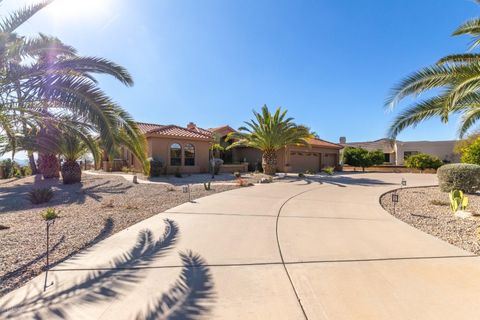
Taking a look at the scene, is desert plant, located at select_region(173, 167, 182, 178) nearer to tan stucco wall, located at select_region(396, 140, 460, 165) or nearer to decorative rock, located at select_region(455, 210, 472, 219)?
decorative rock, located at select_region(455, 210, 472, 219)

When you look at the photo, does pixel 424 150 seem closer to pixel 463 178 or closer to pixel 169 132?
pixel 463 178

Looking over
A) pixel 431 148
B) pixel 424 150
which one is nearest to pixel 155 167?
pixel 424 150

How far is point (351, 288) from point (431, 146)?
3978 cm

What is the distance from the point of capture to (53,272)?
12.1ft

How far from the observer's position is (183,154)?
20484mm

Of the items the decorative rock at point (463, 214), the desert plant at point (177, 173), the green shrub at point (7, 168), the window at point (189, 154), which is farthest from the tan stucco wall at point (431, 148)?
the green shrub at point (7, 168)

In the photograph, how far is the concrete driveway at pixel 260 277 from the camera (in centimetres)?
284

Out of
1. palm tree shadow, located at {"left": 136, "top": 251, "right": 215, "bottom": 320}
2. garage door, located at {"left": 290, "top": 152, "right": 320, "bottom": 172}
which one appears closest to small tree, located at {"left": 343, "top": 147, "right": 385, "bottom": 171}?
garage door, located at {"left": 290, "top": 152, "right": 320, "bottom": 172}

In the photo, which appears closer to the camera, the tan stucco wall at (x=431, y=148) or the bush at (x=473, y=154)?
the bush at (x=473, y=154)

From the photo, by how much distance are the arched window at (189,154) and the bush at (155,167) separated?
3.30m

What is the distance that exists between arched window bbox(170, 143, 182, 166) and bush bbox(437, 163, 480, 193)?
54.5ft

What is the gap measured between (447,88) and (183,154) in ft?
55.0

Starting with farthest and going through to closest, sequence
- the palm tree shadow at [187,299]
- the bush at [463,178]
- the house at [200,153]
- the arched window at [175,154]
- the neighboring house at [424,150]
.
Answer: the neighboring house at [424,150], the arched window at [175,154], the house at [200,153], the bush at [463,178], the palm tree shadow at [187,299]

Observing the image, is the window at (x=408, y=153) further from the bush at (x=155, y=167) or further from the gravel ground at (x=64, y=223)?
the gravel ground at (x=64, y=223)
